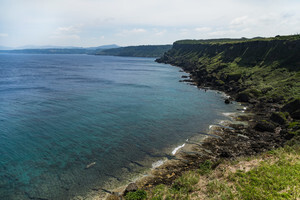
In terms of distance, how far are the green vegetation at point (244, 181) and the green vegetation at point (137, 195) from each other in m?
0.81

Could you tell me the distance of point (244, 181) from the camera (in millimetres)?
19125

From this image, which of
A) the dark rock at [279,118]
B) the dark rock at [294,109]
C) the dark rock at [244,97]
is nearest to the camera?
the dark rock at [279,118]

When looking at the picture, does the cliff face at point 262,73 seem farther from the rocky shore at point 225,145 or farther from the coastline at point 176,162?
the coastline at point 176,162

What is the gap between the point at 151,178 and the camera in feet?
78.0

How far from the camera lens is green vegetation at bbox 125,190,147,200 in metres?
19.3

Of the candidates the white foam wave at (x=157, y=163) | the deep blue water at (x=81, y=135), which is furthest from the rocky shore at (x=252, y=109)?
the deep blue water at (x=81, y=135)

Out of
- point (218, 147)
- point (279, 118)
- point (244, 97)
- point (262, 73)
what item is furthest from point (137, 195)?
point (262, 73)

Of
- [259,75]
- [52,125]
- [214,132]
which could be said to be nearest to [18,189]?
[52,125]

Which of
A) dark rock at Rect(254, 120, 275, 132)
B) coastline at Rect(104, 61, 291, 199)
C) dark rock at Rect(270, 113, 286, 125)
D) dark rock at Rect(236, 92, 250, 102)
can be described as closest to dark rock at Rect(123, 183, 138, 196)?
coastline at Rect(104, 61, 291, 199)

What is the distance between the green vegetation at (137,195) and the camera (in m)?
19.3

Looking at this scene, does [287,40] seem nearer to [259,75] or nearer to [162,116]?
[259,75]

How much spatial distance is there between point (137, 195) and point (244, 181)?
11420 mm

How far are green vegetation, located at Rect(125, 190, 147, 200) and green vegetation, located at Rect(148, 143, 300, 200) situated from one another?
2.67 feet

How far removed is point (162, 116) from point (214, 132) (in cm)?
1379
